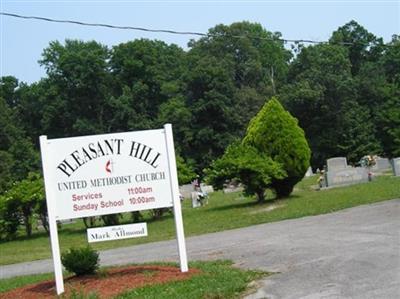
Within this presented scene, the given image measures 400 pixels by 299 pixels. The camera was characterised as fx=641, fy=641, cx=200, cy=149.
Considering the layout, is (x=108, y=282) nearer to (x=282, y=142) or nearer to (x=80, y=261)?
(x=80, y=261)

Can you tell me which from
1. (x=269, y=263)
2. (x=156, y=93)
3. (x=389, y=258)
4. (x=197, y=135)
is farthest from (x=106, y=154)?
(x=156, y=93)

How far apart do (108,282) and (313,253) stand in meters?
3.39

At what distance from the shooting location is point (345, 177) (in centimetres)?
2923

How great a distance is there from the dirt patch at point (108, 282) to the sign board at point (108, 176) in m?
0.46

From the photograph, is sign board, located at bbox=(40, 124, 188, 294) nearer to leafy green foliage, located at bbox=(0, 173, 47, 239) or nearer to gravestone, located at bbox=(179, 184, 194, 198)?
leafy green foliage, located at bbox=(0, 173, 47, 239)

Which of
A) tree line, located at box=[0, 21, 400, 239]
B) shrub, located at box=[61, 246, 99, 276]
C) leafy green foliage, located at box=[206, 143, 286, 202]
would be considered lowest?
shrub, located at box=[61, 246, 99, 276]

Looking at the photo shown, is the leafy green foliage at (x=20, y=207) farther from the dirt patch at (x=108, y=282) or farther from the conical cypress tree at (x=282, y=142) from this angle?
the dirt patch at (x=108, y=282)

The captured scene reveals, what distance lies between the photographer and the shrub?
392 inches

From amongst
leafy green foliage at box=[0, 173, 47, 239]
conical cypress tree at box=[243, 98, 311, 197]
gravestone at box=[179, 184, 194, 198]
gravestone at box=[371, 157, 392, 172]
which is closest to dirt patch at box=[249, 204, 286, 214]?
conical cypress tree at box=[243, 98, 311, 197]

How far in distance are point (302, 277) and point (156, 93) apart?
73.1 metres

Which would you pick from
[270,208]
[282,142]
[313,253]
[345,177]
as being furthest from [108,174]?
[345,177]

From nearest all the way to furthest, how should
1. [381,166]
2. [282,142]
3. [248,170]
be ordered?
[248,170] → [282,142] → [381,166]

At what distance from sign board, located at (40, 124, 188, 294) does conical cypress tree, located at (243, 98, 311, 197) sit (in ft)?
44.5

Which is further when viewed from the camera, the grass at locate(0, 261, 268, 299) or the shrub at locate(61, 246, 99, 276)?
the shrub at locate(61, 246, 99, 276)
